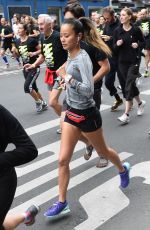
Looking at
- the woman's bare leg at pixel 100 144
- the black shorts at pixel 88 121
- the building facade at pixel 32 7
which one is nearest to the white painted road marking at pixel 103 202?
the woman's bare leg at pixel 100 144

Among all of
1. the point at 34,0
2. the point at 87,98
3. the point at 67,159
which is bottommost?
the point at 34,0

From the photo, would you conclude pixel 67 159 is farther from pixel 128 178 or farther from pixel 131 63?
pixel 131 63

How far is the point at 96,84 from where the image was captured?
15.3ft

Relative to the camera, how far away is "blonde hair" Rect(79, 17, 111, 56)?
4035 mm

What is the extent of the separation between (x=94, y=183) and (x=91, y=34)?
5.16 ft

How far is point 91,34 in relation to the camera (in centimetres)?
410

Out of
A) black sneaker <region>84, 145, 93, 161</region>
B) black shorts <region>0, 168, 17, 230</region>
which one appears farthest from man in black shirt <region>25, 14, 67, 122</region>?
black shorts <region>0, 168, 17, 230</region>

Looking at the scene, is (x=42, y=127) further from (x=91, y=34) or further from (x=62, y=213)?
(x=62, y=213)

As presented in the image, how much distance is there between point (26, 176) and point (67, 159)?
1295 mm

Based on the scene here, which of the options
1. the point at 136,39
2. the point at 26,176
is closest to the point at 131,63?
the point at 136,39

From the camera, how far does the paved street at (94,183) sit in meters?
3.60

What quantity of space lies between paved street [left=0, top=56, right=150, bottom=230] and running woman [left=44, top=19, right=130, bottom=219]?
28cm

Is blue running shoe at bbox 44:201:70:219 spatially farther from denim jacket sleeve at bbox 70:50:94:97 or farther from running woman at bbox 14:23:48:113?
running woman at bbox 14:23:48:113

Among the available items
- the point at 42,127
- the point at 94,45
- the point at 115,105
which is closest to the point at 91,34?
the point at 94,45
